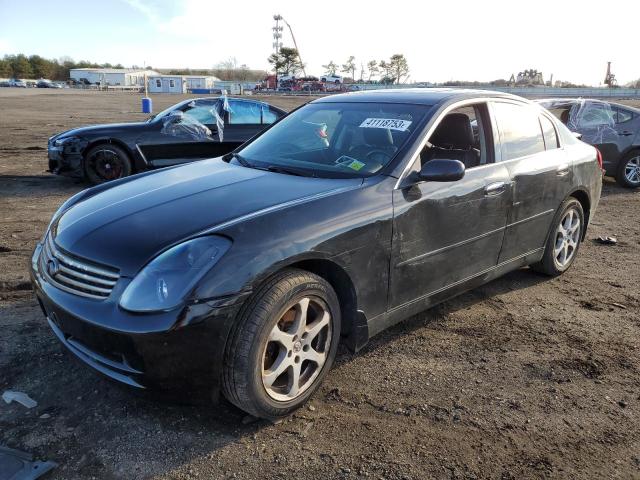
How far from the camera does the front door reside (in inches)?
125

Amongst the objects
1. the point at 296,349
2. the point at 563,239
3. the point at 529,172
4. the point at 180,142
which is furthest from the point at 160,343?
the point at 180,142

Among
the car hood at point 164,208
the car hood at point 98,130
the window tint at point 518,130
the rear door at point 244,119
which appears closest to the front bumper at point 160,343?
the car hood at point 164,208

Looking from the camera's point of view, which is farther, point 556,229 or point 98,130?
point 98,130

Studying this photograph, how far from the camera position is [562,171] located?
4523 millimetres

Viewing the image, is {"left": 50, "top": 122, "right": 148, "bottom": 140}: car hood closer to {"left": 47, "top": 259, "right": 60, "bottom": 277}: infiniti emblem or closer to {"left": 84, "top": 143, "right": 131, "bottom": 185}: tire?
{"left": 84, "top": 143, "right": 131, "bottom": 185}: tire

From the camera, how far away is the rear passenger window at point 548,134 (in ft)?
14.8

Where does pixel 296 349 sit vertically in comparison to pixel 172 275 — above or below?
below

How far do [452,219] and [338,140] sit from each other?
98cm

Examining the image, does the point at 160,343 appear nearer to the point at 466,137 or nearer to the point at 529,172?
the point at 466,137

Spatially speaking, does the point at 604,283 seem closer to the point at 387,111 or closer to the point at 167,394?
the point at 387,111

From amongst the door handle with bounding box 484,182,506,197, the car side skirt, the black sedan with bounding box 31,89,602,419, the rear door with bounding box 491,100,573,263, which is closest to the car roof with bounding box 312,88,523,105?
the black sedan with bounding box 31,89,602,419

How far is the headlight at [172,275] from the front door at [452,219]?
1.17 meters

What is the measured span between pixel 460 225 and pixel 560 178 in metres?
1.56

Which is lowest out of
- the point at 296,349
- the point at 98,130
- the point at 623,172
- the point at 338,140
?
the point at 296,349
